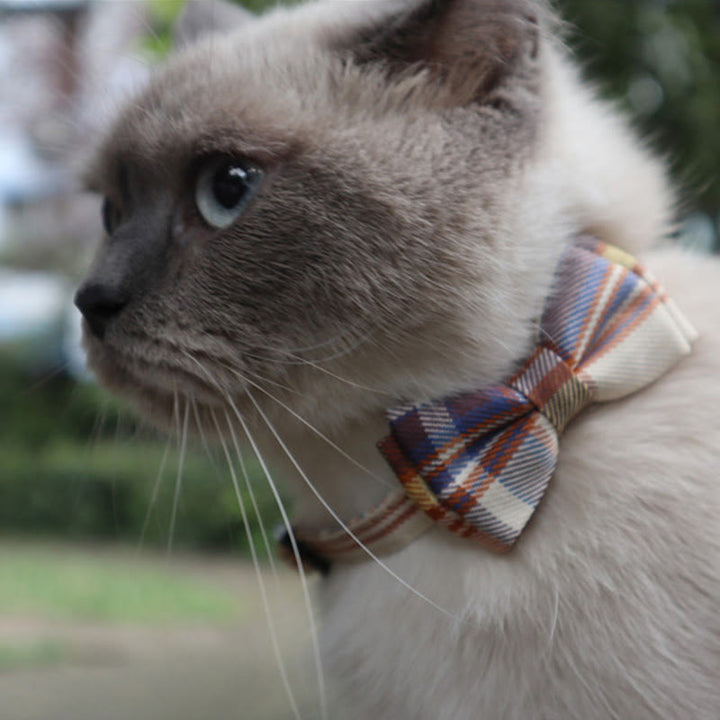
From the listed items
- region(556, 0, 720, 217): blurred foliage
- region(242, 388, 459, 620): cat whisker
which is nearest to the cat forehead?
region(242, 388, 459, 620): cat whisker

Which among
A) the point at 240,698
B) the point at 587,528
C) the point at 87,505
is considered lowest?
the point at 87,505

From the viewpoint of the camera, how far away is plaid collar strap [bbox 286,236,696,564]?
0.71 meters

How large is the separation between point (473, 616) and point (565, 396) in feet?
0.76

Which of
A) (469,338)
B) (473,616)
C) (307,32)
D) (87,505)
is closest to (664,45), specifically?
(307,32)

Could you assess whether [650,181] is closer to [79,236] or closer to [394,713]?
[394,713]

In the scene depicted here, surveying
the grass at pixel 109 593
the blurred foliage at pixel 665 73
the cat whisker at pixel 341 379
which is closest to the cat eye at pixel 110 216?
the cat whisker at pixel 341 379

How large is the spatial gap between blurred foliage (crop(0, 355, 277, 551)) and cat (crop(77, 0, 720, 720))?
1.13m

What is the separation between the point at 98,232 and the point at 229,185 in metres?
1.04

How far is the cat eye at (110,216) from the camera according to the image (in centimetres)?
97

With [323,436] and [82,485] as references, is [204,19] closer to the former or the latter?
[323,436]

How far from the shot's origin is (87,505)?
3.77 m

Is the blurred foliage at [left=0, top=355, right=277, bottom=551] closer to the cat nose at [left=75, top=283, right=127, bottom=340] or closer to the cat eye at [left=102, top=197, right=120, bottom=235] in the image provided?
the cat eye at [left=102, top=197, right=120, bottom=235]

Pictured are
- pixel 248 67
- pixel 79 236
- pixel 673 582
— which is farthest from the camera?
pixel 79 236

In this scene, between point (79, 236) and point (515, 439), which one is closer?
point (515, 439)
